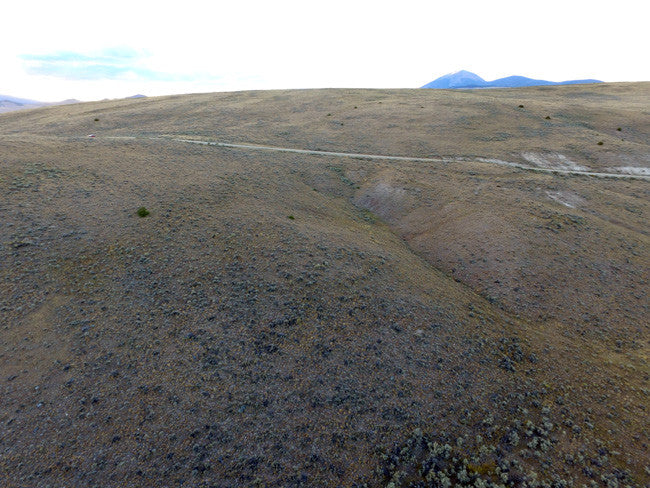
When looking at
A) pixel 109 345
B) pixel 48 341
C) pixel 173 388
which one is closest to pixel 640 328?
pixel 173 388

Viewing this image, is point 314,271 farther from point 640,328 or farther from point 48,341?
point 640,328

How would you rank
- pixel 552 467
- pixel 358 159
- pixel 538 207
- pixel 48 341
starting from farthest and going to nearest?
pixel 358 159, pixel 538 207, pixel 48 341, pixel 552 467

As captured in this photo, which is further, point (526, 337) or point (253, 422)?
point (526, 337)

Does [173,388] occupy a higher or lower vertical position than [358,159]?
lower

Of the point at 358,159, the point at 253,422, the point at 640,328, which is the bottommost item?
the point at 640,328

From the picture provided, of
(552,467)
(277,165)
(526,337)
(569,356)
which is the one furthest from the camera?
(277,165)

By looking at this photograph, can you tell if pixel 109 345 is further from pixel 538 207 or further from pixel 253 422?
pixel 538 207

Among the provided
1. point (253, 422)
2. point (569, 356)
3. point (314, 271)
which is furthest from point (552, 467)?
point (314, 271)
